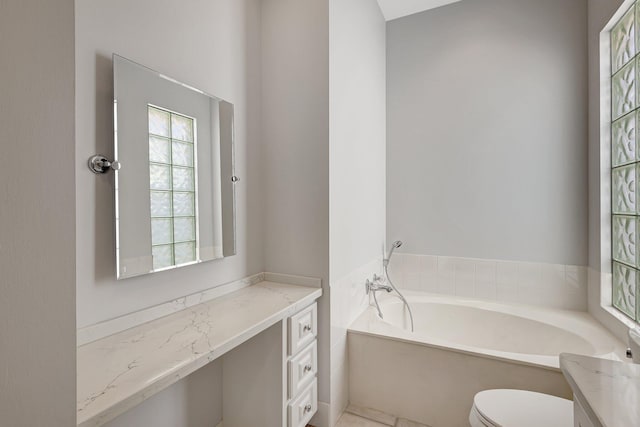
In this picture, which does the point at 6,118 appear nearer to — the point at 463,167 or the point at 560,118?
the point at 463,167

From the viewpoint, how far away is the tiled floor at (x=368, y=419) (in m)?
1.82

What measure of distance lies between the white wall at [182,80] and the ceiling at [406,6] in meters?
1.27

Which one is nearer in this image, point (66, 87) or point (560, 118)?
point (66, 87)

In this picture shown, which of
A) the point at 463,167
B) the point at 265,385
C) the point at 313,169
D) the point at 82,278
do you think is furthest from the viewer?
the point at 463,167

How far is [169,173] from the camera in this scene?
1.32m

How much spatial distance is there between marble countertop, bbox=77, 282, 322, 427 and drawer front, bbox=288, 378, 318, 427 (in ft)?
1.49

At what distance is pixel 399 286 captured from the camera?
2764mm

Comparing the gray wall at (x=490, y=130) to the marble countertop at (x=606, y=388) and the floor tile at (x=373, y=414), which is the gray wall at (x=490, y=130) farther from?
the marble countertop at (x=606, y=388)

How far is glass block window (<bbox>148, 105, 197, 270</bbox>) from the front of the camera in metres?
1.26

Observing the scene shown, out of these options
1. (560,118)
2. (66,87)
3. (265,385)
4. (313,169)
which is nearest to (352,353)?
(265,385)

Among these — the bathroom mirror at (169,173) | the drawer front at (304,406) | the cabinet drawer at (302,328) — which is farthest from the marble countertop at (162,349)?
the drawer front at (304,406)

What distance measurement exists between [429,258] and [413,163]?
31.9 inches

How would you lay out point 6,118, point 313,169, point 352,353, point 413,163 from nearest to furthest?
point 6,118 → point 313,169 → point 352,353 → point 413,163

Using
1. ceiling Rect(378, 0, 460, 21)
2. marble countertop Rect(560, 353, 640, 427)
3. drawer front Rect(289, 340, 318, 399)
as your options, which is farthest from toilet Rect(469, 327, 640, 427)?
ceiling Rect(378, 0, 460, 21)
